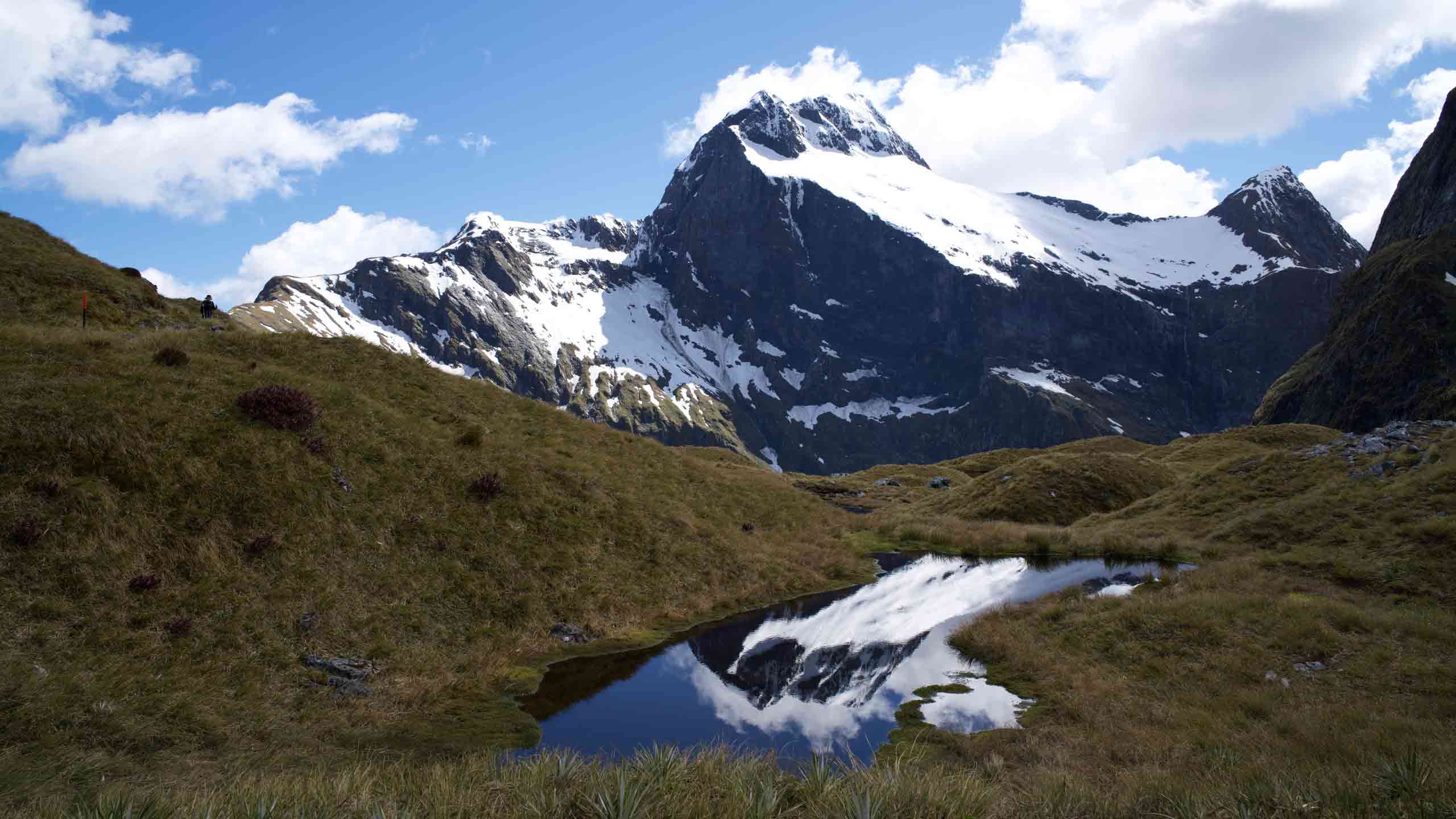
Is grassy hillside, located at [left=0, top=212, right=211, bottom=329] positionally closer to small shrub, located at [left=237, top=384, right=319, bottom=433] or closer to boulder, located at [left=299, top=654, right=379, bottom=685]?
small shrub, located at [left=237, top=384, right=319, bottom=433]

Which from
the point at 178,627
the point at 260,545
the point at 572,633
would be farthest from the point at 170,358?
the point at 572,633

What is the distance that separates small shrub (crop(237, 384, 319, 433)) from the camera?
1019 inches

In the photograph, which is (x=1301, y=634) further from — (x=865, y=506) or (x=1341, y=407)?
(x=1341, y=407)

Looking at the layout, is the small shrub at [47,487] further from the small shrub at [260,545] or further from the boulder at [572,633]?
the boulder at [572,633]

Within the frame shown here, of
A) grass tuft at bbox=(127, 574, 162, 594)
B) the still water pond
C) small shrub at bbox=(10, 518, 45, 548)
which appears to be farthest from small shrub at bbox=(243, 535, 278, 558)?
the still water pond

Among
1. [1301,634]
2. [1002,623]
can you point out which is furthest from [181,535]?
[1301,634]

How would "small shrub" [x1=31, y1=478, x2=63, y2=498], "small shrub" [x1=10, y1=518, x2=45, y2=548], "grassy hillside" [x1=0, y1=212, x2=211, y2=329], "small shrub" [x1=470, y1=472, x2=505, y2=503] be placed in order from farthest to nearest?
"grassy hillside" [x1=0, y1=212, x2=211, y2=329] → "small shrub" [x1=470, y1=472, x2=505, y2=503] → "small shrub" [x1=31, y1=478, x2=63, y2=498] → "small shrub" [x1=10, y1=518, x2=45, y2=548]

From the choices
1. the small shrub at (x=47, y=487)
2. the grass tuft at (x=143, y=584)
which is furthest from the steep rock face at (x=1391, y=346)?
the small shrub at (x=47, y=487)

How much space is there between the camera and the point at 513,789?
342 inches

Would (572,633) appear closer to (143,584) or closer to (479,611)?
(479,611)

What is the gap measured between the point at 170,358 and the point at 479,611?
17429 mm

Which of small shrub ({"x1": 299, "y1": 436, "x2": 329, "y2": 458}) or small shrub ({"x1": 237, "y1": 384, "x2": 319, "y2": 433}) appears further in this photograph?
small shrub ({"x1": 237, "y1": 384, "x2": 319, "y2": 433})

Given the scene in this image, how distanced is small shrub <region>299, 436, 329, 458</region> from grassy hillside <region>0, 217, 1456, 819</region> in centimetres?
13

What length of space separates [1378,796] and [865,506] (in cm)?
5786
